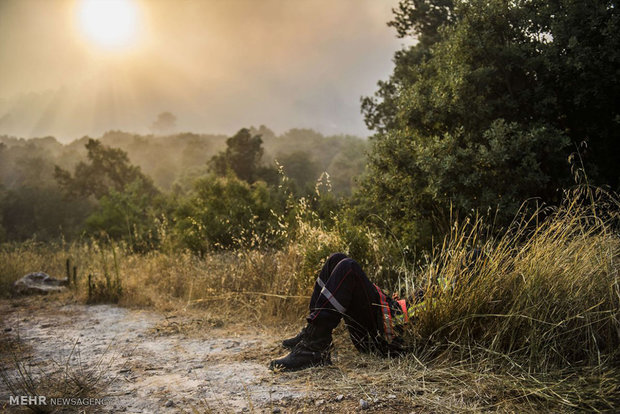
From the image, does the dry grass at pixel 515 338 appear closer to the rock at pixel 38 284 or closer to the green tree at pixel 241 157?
the rock at pixel 38 284

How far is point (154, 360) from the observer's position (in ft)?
11.4

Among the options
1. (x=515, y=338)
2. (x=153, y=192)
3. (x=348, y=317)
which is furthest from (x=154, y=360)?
(x=153, y=192)

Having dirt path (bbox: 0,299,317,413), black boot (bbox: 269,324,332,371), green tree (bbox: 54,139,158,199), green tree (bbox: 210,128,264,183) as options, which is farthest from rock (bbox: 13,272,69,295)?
green tree (bbox: 54,139,158,199)

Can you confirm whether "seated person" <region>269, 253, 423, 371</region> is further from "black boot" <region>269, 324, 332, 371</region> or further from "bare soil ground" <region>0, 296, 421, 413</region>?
"bare soil ground" <region>0, 296, 421, 413</region>

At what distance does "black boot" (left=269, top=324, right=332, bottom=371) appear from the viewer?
114 inches

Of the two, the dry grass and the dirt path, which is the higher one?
the dry grass

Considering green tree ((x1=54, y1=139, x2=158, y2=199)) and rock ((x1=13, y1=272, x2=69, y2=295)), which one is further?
green tree ((x1=54, y1=139, x2=158, y2=199))

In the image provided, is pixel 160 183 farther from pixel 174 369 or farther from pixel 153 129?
pixel 153 129

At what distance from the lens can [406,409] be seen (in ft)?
7.33

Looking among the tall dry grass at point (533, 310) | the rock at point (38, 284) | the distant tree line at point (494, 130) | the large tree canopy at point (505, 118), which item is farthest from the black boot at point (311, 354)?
the rock at point (38, 284)

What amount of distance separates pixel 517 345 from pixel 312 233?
8.31 feet

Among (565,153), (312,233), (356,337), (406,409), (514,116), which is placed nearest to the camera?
(406,409)

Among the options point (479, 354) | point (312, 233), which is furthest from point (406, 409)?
point (312, 233)

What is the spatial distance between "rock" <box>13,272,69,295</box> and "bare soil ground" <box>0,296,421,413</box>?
1403mm
